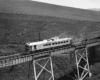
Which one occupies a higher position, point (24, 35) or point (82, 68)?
point (24, 35)

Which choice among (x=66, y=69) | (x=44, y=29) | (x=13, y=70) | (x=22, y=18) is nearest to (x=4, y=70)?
(x=13, y=70)

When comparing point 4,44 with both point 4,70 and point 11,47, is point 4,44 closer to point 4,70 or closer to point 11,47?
point 11,47

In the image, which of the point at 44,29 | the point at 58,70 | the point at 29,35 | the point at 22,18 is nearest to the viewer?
the point at 58,70

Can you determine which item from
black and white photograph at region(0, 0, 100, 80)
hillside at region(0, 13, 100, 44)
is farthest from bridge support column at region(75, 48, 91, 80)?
hillside at region(0, 13, 100, 44)

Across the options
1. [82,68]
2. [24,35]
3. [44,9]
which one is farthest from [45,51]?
[44,9]

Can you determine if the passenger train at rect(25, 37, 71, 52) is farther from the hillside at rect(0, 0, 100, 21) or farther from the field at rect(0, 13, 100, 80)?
the hillside at rect(0, 0, 100, 21)

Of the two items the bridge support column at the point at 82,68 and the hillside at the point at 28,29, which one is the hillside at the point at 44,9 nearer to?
the hillside at the point at 28,29

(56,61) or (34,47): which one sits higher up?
(34,47)

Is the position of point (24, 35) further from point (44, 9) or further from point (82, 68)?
point (44, 9)

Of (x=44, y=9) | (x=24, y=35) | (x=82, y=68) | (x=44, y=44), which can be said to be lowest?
(x=82, y=68)
